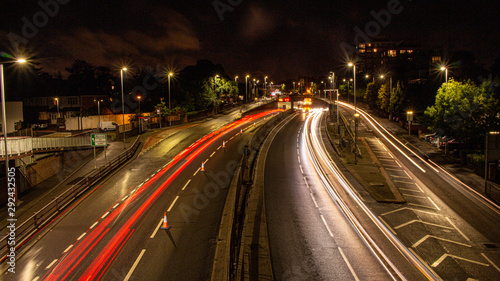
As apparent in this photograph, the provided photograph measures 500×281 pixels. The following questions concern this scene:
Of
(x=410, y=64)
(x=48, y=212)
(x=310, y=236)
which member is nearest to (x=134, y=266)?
(x=310, y=236)

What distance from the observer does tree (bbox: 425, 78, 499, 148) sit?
32062 mm

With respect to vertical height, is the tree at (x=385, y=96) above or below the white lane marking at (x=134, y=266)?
above

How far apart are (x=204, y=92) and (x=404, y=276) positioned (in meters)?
69.4

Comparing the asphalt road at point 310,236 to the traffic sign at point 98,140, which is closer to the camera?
Answer: the asphalt road at point 310,236

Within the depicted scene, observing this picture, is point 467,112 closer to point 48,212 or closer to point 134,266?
point 134,266

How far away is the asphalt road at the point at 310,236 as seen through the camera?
41.7ft

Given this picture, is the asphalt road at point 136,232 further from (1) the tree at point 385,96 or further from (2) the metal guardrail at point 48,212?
(1) the tree at point 385,96

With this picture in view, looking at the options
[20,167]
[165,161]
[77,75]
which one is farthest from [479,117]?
[77,75]

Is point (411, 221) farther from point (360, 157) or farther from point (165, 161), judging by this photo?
point (165, 161)

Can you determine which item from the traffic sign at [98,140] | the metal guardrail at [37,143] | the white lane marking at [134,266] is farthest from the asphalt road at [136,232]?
the metal guardrail at [37,143]

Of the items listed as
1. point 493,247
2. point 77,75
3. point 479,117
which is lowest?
point 493,247

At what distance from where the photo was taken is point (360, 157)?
3497cm

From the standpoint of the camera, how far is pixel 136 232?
16312 mm

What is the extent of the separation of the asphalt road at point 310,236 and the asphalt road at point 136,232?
3.18m
